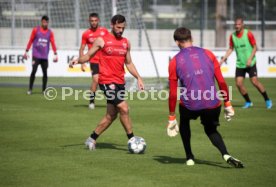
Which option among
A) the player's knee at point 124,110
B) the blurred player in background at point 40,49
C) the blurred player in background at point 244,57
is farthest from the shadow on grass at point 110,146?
the blurred player in background at point 40,49

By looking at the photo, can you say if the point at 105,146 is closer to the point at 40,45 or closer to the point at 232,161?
the point at 232,161

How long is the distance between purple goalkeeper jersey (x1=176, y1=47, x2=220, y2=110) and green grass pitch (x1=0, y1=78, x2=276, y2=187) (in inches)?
37.9

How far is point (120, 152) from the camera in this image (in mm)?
12008

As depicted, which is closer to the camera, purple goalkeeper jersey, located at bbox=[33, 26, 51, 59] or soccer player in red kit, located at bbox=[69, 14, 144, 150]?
soccer player in red kit, located at bbox=[69, 14, 144, 150]

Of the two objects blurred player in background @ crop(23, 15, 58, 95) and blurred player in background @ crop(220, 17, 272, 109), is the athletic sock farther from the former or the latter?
blurred player in background @ crop(23, 15, 58, 95)

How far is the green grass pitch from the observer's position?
31.4ft

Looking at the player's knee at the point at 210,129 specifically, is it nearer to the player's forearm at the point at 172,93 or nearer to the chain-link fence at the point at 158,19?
the player's forearm at the point at 172,93

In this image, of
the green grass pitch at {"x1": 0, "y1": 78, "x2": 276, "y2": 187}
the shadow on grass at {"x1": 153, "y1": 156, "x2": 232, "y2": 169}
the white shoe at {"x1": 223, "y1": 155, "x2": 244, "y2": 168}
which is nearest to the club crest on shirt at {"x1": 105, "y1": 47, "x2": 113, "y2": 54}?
the green grass pitch at {"x1": 0, "y1": 78, "x2": 276, "y2": 187}

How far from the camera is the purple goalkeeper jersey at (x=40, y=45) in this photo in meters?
23.6

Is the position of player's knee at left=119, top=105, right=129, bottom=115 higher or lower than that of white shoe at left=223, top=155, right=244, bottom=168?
higher

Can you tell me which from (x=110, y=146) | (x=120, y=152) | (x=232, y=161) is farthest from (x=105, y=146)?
(x=232, y=161)

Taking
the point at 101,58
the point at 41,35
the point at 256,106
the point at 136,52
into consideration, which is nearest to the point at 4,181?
the point at 101,58

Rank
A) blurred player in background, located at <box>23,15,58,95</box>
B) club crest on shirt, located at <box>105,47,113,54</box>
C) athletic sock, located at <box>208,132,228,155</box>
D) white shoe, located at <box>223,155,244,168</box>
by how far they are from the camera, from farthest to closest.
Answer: blurred player in background, located at <box>23,15,58,95</box>
club crest on shirt, located at <box>105,47,113,54</box>
athletic sock, located at <box>208,132,228,155</box>
white shoe, located at <box>223,155,244,168</box>

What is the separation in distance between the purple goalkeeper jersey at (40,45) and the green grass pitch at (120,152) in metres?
4.36
